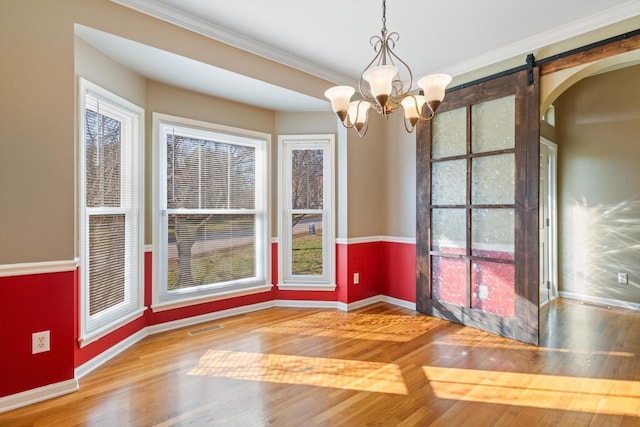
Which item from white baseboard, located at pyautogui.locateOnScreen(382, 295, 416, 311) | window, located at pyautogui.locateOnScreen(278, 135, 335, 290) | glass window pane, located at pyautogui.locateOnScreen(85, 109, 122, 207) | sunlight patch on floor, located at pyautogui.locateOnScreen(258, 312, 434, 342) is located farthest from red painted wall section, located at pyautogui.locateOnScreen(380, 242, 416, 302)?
glass window pane, located at pyautogui.locateOnScreen(85, 109, 122, 207)

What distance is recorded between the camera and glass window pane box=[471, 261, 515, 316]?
3.07 meters

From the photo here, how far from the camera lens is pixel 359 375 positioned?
93.9 inches

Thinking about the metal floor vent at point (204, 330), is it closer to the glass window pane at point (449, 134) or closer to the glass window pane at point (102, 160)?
the glass window pane at point (102, 160)

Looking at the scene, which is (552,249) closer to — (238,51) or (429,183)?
(429,183)

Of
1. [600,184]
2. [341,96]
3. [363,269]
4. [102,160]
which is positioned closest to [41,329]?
[102,160]

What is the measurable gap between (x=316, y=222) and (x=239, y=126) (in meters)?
1.47

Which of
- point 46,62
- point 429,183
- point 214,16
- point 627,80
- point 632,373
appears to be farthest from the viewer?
point 627,80

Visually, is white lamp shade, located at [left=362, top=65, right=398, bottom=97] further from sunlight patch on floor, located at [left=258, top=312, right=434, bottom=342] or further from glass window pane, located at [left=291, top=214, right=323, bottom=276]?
glass window pane, located at [left=291, top=214, right=323, bottom=276]

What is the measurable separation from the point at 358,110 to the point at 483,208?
71.3 inches

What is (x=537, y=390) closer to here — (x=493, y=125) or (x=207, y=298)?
(x=493, y=125)

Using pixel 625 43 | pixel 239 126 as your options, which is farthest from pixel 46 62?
pixel 625 43

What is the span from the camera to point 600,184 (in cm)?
418

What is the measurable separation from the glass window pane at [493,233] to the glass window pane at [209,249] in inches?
97.9

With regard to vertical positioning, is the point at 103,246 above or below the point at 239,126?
below
